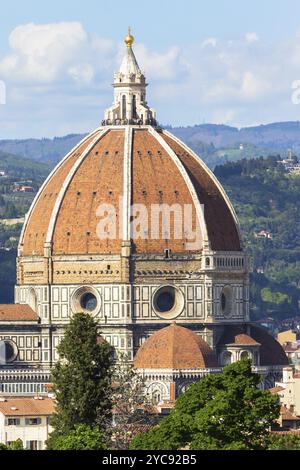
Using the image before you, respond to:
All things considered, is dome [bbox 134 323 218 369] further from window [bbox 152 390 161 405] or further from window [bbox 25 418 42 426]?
window [bbox 25 418 42 426]

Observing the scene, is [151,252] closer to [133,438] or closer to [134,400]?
[134,400]

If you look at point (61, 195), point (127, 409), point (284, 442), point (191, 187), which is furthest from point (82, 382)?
point (61, 195)

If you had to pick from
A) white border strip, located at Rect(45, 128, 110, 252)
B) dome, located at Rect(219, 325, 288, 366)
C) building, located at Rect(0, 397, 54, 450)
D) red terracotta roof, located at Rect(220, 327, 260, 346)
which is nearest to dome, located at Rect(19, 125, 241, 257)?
white border strip, located at Rect(45, 128, 110, 252)

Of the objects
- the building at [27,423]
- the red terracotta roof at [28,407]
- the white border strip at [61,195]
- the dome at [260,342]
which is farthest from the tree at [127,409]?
the white border strip at [61,195]

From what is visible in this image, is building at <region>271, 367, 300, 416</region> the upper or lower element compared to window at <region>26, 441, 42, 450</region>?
upper

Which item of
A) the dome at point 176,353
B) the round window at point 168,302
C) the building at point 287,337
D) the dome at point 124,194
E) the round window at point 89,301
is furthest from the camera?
the building at point 287,337

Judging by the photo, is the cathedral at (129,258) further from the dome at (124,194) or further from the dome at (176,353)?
the dome at (176,353)
